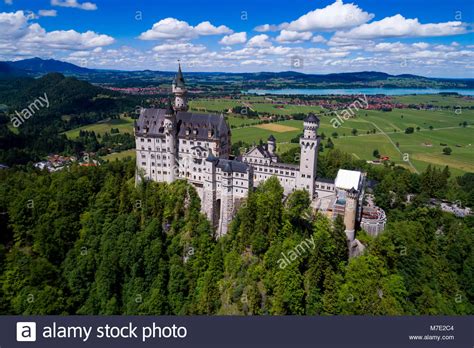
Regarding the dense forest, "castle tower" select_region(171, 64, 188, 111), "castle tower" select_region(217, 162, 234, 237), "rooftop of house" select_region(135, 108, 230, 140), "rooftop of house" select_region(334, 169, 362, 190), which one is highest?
"castle tower" select_region(171, 64, 188, 111)

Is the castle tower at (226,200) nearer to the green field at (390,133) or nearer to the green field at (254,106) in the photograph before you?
the green field at (390,133)

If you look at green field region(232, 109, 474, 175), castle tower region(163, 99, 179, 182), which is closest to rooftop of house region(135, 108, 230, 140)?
castle tower region(163, 99, 179, 182)

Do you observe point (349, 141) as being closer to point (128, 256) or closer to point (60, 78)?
point (128, 256)

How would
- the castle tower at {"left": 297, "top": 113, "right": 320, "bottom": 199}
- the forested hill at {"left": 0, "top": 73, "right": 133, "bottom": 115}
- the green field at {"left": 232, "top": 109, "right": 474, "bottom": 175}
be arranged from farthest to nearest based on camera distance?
the forested hill at {"left": 0, "top": 73, "right": 133, "bottom": 115}
the green field at {"left": 232, "top": 109, "right": 474, "bottom": 175}
the castle tower at {"left": 297, "top": 113, "right": 320, "bottom": 199}

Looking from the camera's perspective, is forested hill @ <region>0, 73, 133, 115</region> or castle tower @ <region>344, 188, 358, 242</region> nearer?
castle tower @ <region>344, 188, 358, 242</region>

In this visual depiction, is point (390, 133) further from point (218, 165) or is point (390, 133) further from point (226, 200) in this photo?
point (226, 200)

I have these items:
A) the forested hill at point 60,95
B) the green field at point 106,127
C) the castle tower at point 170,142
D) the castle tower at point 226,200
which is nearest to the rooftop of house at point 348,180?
the castle tower at point 226,200

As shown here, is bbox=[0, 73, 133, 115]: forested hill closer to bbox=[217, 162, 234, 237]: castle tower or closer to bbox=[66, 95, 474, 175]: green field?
bbox=[66, 95, 474, 175]: green field
